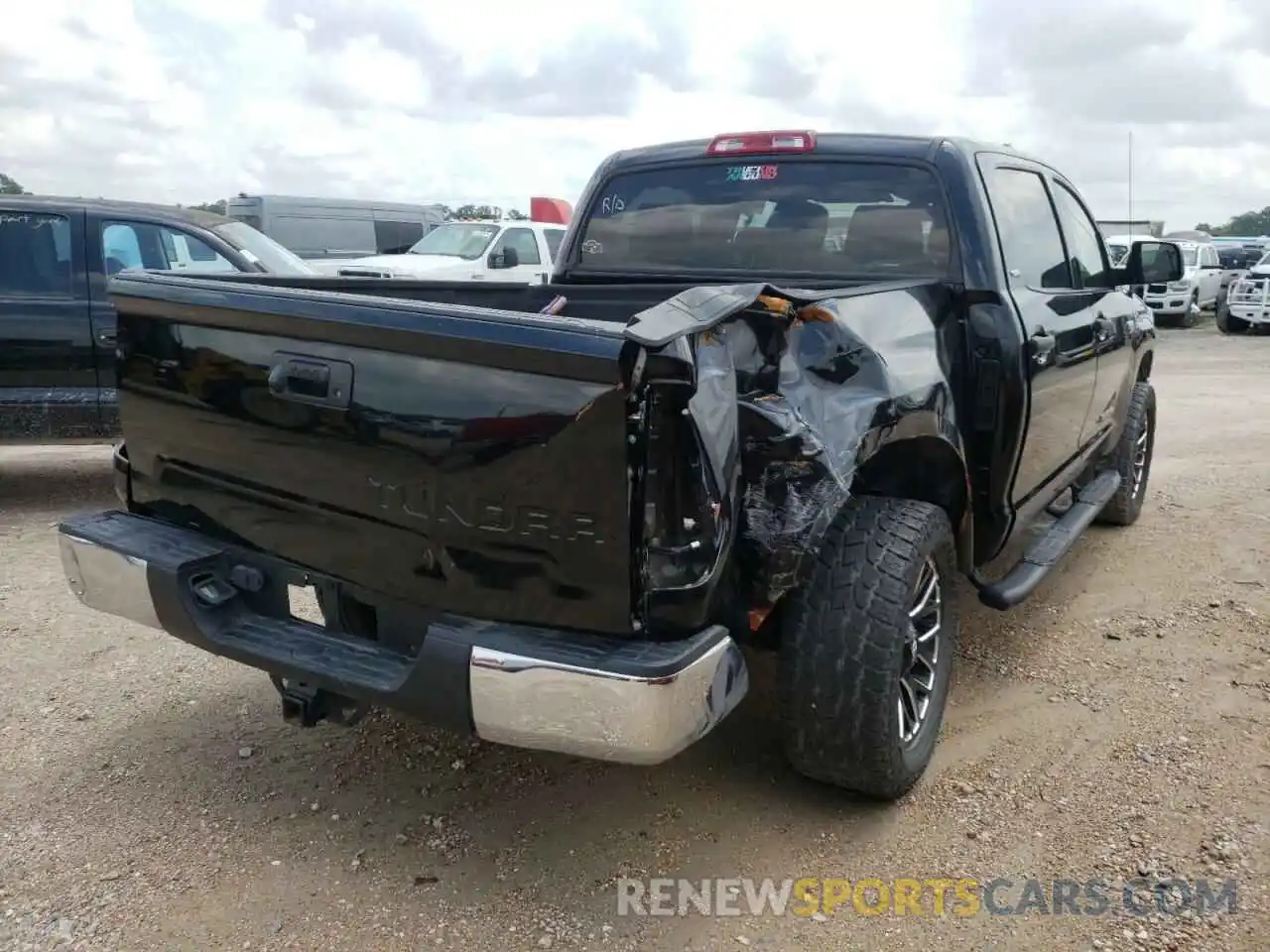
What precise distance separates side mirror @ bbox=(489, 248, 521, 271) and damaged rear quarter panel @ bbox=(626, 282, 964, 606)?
39.7ft

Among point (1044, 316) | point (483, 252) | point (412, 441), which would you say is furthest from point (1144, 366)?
point (483, 252)

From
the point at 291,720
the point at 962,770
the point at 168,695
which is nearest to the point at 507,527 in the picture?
the point at 291,720

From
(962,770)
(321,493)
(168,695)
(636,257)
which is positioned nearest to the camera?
(321,493)

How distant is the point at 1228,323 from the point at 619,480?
69.8 ft

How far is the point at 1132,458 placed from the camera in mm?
5715

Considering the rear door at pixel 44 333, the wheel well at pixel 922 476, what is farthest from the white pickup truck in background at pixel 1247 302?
the rear door at pixel 44 333

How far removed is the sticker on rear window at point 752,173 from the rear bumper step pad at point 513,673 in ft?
7.35

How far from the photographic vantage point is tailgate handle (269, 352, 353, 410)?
2.48 m

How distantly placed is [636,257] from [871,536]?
1933 millimetres

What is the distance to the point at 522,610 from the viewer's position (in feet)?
7.75

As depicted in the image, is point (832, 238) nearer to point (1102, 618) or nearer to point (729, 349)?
point (729, 349)

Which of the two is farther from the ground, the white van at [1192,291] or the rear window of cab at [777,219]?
the rear window of cab at [777,219]

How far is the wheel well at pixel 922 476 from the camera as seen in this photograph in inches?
124

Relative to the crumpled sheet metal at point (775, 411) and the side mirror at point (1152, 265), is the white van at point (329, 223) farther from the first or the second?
the crumpled sheet metal at point (775, 411)
